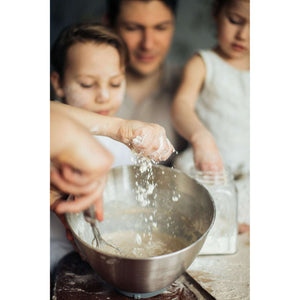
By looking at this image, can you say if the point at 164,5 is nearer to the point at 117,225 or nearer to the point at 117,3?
the point at 117,3

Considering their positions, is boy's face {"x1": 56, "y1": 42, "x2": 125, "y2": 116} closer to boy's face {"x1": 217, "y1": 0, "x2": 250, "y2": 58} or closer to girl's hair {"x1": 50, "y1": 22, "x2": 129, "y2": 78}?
girl's hair {"x1": 50, "y1": 22, "x2": 129, "y2": 78}

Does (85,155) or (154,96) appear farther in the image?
(154,96)

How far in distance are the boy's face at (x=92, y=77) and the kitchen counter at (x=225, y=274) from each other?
0.31 metres

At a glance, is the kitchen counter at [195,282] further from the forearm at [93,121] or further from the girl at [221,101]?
the forearm at [93,121]

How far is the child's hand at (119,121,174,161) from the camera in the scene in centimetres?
57

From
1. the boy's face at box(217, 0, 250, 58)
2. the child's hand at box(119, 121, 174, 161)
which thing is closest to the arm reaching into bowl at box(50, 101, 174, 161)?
the child's hand at box(119, 121, 174, 161)

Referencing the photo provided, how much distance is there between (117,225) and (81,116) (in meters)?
0.20

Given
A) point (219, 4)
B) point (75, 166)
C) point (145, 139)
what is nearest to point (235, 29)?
point (219, 4)

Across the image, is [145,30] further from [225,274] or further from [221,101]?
[225,274]

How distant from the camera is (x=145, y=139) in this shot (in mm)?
572

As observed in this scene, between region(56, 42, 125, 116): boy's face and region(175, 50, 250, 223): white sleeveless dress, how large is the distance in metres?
0.17

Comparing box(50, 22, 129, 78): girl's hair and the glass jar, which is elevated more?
box(50, 22, 129, 78): girl's hair
